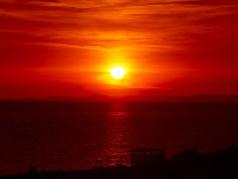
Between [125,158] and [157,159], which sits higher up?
[125,158]

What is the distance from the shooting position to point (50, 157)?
8719 centimetres

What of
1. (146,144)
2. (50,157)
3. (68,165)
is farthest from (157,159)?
(146,144)

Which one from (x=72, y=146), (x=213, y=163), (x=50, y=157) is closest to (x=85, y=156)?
(x=50, y=157)

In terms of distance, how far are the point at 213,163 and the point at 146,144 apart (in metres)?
70.7

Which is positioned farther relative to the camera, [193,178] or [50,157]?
[50,157]

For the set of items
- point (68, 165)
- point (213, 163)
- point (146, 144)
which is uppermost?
point (146, 144)

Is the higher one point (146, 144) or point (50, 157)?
point (146, 144)

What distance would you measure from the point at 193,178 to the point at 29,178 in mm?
10541

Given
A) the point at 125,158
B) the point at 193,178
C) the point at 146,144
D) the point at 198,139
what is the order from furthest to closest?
the point at 198,139, the point at 146,144, the point at 125,158, the point at 193,178

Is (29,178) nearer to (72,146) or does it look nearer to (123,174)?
(123,174)

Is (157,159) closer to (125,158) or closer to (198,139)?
(125,158)

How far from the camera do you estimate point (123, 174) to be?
107 feet

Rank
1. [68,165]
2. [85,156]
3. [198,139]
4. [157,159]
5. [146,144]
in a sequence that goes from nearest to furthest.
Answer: [157,159], [68,165], [85,156], [146,144], [198,139]

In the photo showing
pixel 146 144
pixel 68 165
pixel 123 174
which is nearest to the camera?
pixel 123 174
